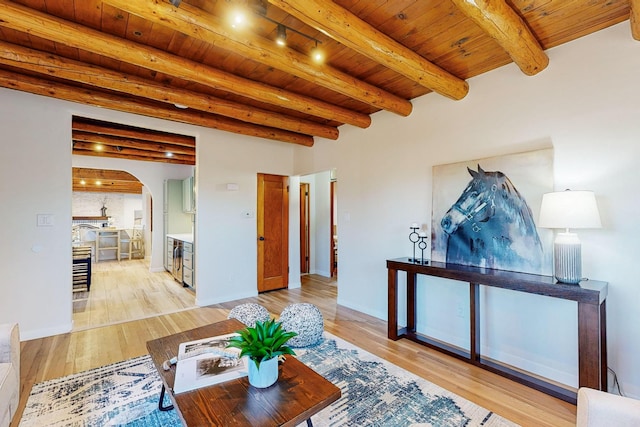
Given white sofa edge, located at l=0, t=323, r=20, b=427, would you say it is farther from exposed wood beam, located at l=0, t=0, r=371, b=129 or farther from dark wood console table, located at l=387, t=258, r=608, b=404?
dark wood console table, located at l=387, t=258, r=608, b=404

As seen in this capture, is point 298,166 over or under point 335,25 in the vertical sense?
under

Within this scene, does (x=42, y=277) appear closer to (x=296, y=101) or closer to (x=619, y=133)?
(x=296, y=101)

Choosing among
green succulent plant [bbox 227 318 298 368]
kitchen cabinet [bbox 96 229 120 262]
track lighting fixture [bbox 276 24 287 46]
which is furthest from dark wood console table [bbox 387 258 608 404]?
kitchen cabinet [bbox 96 229 120 262]

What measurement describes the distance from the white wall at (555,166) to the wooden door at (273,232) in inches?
74.3

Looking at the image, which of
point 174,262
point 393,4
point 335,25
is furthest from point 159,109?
point 174,262

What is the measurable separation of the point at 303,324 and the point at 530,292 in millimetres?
1932

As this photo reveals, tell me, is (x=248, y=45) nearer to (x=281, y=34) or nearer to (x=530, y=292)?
(x=281, y=34)

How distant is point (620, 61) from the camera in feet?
6.93

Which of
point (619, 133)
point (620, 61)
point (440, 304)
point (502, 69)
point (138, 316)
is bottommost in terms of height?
point (138, 316)

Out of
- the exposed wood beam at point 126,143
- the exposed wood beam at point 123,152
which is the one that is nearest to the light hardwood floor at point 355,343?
the exposed wood beam at point 126,143

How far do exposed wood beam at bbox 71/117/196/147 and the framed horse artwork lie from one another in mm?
4185

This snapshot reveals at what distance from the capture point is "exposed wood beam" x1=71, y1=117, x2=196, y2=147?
415 centimetres

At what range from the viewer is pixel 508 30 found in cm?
192

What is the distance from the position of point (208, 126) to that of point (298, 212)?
7.15 ft
